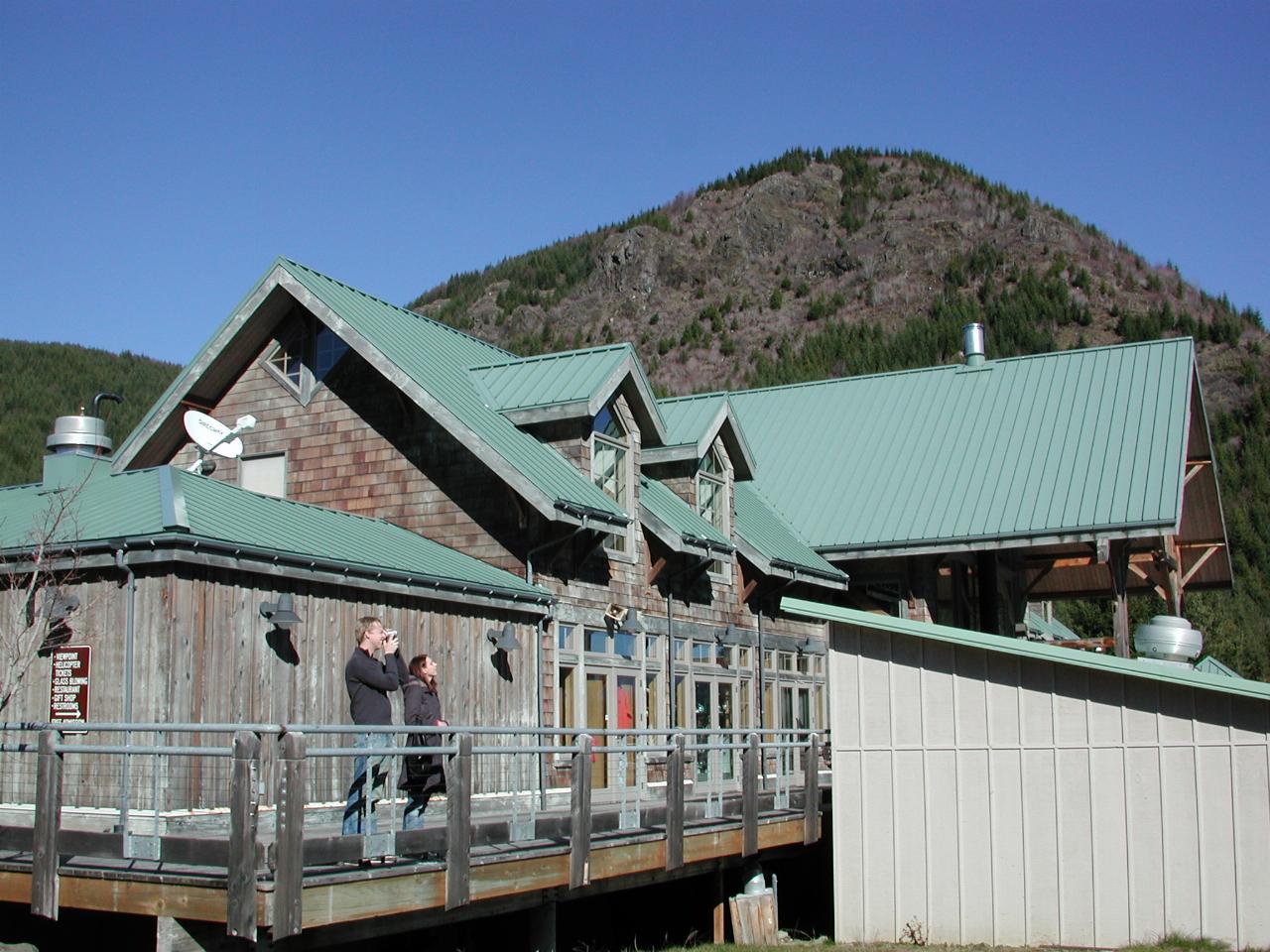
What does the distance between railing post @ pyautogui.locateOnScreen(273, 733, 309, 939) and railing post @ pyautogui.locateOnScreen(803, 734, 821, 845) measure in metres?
9.56

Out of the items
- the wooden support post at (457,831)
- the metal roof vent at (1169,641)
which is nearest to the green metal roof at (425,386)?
the metal roof vent at (1169,641)

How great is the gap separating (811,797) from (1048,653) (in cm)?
380

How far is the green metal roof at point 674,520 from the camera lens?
877 inches

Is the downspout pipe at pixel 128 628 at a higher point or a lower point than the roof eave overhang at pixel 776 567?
lower

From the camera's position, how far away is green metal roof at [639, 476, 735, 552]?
22.3 meters

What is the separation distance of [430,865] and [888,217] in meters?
148

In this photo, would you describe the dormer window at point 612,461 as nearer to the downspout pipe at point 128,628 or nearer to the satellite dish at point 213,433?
the satellite dish at point 213,433

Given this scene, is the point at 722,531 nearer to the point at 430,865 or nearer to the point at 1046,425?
the point at 1046,425

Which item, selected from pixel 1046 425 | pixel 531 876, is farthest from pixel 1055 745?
pixel 1046 425

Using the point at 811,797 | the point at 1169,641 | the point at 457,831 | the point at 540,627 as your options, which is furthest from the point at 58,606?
the point at 1169,641

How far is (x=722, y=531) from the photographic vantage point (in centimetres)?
2483

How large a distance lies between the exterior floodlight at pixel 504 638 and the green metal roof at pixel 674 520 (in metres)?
3.84

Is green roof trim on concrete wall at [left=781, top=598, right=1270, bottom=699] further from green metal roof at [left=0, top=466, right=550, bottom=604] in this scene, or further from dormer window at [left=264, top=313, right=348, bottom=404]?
dormer window at [left=264, top=313, right=348, bottom=404]

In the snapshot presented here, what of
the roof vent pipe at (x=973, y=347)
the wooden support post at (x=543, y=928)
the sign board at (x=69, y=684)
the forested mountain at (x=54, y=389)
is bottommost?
the wooden support post at (x=543, y=928)
